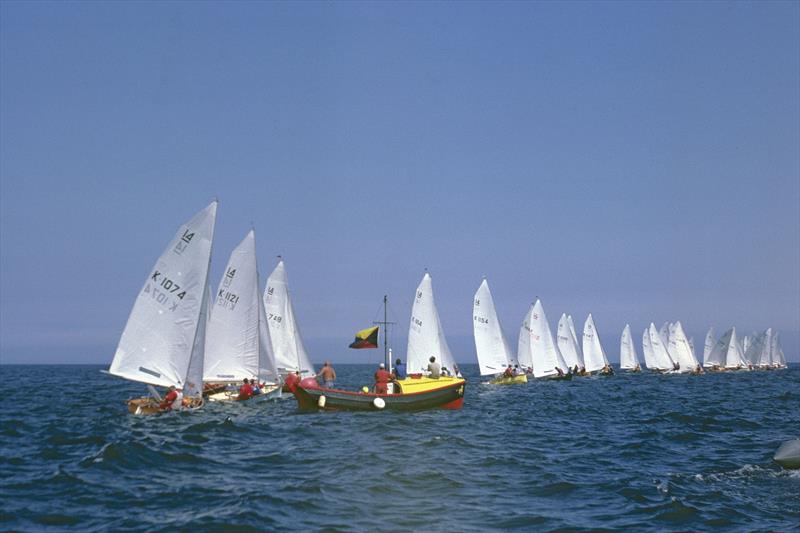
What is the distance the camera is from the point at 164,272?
95.7ft

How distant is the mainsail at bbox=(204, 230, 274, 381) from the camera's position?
38.5 meters

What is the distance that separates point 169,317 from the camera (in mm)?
29172

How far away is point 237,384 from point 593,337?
65792mm

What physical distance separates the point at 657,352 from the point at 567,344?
93.9ft

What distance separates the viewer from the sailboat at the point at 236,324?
126ft

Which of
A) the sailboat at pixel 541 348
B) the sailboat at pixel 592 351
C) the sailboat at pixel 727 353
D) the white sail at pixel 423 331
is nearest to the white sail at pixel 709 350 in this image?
the sailboat at pixel 727 353

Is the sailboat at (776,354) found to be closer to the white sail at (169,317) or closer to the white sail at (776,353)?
the white sail at (776,353)

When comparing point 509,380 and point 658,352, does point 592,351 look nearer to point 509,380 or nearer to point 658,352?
point 658,352

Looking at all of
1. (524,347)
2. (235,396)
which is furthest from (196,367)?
(524,347)

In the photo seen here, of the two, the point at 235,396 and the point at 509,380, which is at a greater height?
the point at 235,396

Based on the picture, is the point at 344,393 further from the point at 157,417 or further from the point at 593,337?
the point at 593,337

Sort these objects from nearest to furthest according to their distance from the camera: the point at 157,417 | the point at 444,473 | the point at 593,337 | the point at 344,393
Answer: the point at 444,473
the point at 157,417
the point at 344,393
the point at 593,337

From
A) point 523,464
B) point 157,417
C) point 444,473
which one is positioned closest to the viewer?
point 444,473

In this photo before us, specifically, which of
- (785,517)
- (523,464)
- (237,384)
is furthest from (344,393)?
(785,517)
